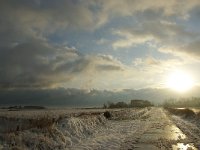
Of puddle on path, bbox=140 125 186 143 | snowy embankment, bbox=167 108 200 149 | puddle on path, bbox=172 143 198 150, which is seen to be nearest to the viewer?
puddle on path, bbox=172 143 198 150

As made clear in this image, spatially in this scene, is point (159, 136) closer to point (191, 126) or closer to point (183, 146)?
point (183, 146)

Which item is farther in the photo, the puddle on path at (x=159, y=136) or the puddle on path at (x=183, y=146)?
the puddle on path at (x=159, y=136)

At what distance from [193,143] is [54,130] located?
9.05 m

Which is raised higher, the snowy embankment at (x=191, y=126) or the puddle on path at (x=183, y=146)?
the snowy embankment at (x=191, y=126)

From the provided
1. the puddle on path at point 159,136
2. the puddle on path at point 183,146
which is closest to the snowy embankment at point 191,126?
the puddle on path at point 183,146

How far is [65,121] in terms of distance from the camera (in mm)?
28078

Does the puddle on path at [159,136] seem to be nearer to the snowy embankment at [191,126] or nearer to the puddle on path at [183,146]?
the snowy embankment at [191,126]

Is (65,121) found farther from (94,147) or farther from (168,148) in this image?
(168,148)

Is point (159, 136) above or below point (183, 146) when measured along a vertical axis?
above

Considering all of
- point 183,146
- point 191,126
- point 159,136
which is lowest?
point 183,146

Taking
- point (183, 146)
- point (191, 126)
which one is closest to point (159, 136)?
point (183, 146)

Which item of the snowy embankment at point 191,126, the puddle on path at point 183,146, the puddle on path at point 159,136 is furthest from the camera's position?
the snowy embankment at point 191,126

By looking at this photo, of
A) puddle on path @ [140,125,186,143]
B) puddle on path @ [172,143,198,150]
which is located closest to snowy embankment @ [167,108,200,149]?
puddle on path @ [172,143,198,150]

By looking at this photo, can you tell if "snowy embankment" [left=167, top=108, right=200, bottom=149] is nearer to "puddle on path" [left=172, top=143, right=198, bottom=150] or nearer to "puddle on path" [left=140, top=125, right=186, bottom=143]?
"puddle on path" [left=172, top=143, right=198, bottom=150]
